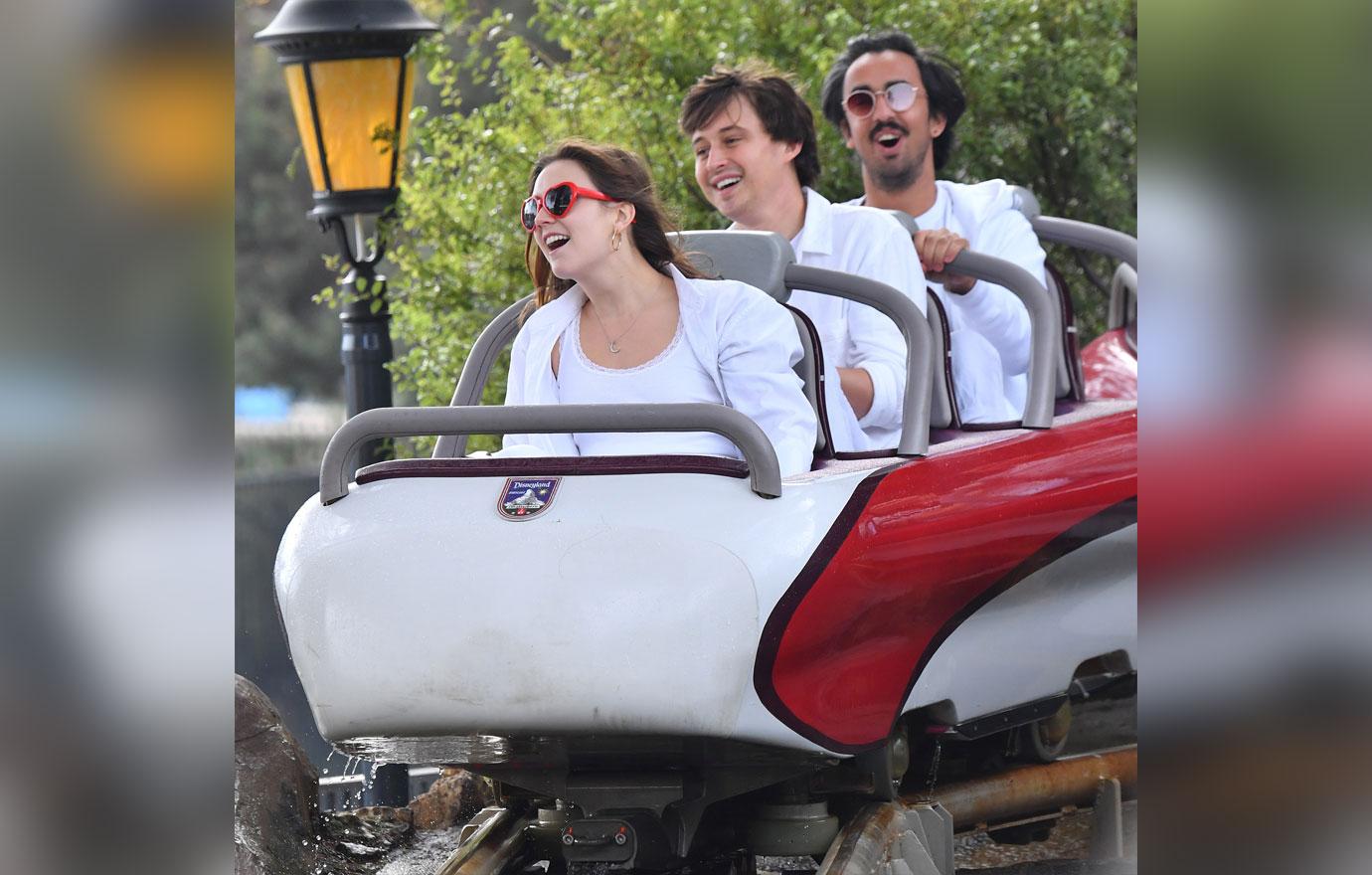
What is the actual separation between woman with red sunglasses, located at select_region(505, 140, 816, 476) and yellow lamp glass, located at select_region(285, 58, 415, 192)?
4.86 feet

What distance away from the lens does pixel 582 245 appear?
11.0 feet

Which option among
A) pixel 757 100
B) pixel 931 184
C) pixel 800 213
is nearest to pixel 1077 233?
pixel 931 184

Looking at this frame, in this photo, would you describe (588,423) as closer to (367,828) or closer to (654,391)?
(654,391)

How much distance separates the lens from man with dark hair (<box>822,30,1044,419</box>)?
4.82 m

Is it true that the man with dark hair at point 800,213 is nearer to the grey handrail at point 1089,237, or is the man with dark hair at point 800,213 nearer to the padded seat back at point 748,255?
the padded seat back at point 748,255

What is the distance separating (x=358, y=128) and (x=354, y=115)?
4cm

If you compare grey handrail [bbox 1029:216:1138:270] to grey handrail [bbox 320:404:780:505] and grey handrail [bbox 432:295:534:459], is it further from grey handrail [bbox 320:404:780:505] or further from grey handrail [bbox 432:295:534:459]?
grey handrail [bbox 320:404:780:505]

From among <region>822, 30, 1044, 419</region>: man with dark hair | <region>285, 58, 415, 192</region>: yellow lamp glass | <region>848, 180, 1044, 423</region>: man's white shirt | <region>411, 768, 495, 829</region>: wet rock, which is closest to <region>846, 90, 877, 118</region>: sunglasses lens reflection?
<region>822, 30, 1044, 419</region>: man with dark hair

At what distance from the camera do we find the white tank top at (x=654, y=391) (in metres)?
3.34

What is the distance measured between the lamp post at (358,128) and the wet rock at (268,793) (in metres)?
0.57

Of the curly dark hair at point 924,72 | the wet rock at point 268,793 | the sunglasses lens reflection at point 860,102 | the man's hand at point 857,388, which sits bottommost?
the wet rock at point 268,793

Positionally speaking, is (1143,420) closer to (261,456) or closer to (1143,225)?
(1143,225)

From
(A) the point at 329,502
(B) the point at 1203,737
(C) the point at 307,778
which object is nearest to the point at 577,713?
(A) the point at 329,502

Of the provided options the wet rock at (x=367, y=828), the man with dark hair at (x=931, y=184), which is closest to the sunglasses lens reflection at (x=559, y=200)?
the man with dark hair at (x=931, y=184)
